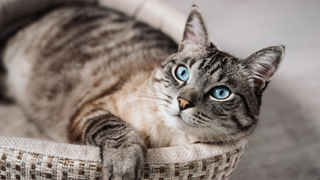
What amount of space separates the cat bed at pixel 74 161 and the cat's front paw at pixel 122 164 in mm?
39

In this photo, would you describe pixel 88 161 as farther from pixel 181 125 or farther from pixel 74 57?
pixel 74 57

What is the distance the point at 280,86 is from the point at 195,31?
1809 mm

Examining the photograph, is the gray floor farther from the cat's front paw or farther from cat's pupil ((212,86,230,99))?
the cat's front paw

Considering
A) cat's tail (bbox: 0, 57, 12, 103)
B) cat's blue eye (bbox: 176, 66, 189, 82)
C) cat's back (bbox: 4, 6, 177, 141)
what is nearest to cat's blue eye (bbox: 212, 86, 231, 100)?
cat's blue eye (bbox: 176, 66, 189, 82)

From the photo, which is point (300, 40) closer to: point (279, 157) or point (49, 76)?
point (279, 157)

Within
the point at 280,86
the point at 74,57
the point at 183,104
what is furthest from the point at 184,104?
the point at 280,86

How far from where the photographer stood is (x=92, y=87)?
73.0 inches

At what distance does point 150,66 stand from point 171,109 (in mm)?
687

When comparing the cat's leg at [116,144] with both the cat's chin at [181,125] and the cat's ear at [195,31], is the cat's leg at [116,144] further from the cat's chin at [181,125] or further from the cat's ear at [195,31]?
the cat's ear at [195,31]

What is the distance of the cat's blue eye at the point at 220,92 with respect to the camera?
1298 millimetres

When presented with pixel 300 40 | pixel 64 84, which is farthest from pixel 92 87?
pixel 300 40

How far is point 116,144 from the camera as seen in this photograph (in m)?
1.20

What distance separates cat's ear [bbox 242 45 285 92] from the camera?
1.28 meters

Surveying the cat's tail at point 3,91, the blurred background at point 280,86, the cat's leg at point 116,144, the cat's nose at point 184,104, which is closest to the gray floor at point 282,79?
the blurred background at point 280,86
